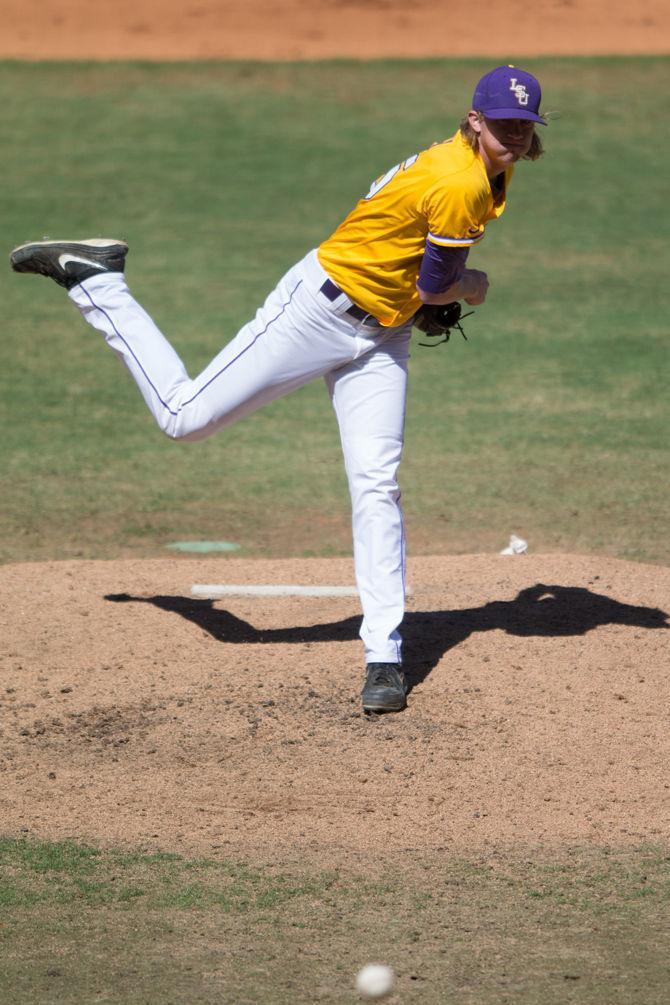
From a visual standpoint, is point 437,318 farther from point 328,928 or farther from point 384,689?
point 328,928

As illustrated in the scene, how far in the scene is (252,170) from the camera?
1537cm

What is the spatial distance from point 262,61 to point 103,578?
43.6 feet

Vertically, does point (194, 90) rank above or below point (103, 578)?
above

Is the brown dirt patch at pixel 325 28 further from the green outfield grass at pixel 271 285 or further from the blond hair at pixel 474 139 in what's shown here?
the blond hair at pixel 474 139

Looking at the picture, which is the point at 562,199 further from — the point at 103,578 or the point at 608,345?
the point at 103,578

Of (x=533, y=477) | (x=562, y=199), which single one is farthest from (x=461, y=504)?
(x=562, y=199)

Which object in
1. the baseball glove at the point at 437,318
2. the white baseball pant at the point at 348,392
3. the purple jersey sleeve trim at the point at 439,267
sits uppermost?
the purple jersey sleeve trim at the point at 439,267

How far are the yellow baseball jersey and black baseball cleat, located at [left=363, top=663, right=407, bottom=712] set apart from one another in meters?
1.22

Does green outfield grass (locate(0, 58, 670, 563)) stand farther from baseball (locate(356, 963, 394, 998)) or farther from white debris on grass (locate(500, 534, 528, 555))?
baseball (locate(356, 963, 394, 998))

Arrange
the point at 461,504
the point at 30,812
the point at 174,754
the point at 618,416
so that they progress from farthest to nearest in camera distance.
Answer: the point at 618,416 → the point at 461,504 → the point at 174,754 → the point at 30,812

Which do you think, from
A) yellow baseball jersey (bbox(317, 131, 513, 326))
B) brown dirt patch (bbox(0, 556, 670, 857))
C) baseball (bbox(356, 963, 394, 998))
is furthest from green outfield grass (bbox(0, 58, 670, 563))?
baseball (bbox(356, 963, 394, 998))

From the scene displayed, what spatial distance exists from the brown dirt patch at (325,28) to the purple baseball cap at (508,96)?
14.1m

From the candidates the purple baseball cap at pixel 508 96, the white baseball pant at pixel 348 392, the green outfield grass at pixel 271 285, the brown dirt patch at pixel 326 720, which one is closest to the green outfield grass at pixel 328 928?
the brown dirt patch at pixel 326 720

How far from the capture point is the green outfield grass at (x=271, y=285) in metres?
7.93
